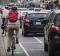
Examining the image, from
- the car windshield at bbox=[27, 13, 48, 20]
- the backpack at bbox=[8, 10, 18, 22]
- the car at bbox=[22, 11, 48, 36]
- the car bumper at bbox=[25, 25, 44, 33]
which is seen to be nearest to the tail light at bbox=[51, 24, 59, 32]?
the backpack at bbox=[8, 10, 18, 22]

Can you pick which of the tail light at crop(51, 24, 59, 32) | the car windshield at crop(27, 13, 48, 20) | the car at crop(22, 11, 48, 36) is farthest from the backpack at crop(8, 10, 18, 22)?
the car windshield at crop(27, 13, 48, 20)

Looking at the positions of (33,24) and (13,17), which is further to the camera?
(33,24)

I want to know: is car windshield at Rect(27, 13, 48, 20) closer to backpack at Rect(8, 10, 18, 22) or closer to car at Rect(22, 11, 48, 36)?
car at Rect(22, 11, 48, 36)

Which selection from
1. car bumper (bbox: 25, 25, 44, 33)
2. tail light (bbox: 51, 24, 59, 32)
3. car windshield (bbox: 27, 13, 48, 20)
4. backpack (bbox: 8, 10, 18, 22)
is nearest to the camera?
tail light (bbox: 51, 24, 59, 32)

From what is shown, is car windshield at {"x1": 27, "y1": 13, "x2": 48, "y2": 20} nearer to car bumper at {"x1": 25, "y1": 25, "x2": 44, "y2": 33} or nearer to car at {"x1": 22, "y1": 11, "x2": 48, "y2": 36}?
car at {"x1": 22, "y1": 11, "x2": 48, "y2": 36}

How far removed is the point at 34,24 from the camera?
23.3 metres

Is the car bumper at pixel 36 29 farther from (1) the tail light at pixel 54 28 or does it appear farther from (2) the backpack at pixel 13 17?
(1) the tail light at pixel 54 28

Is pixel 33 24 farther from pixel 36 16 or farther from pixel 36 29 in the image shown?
pixel 36 16

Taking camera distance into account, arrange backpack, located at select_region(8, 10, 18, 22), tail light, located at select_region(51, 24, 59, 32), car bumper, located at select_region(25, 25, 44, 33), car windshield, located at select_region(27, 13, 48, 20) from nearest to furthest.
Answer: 1. tail light, located at select_region(51, 24, 59, 32)
2. backpack, located at select_region(8, 10, 18, 22)
3. car bumper, located at select_region(25, 25, 44, 33)
4. car windshield, located at select_region(27, 13, 48, 20)

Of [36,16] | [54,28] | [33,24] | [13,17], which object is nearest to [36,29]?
[33,24]

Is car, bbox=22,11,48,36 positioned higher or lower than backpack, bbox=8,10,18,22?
lower

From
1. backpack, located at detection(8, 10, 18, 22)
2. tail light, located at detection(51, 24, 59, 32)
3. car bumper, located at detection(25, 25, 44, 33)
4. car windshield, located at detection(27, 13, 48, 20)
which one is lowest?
car bumper, located at detection(25, 25, 44, 33)

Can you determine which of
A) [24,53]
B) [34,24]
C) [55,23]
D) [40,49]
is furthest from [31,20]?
[55,23]

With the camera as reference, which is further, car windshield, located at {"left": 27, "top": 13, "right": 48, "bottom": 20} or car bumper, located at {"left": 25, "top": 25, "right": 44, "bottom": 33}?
car windshield, located at {"left": 27, "top": 13, "right": 48, "bottom": 20}
